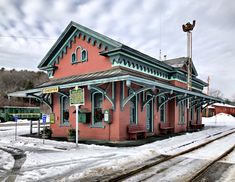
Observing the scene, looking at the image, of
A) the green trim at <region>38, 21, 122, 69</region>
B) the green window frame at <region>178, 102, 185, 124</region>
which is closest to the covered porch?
the green window frame at <region>178, 102, 185, 124</region>

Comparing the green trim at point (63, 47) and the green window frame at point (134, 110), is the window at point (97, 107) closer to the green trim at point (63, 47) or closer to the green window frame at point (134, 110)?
the green window frame at point (134, 110)

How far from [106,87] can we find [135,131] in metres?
2.77

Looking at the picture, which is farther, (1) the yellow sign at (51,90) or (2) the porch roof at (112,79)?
(1) the yellow sign at (51,90)

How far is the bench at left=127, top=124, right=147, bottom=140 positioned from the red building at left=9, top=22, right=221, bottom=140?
5.9 inches

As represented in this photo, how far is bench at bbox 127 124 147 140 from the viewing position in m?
11.9

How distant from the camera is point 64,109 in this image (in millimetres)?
14773

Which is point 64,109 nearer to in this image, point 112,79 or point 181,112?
point 112,79

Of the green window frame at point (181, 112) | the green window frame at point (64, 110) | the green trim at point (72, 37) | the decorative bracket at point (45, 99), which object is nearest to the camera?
the green trim at point (72, 37)

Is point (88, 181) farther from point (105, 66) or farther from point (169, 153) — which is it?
point (105, 66)

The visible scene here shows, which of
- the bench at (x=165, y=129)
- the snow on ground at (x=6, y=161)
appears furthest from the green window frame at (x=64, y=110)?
the bench at (x=165, y=129)

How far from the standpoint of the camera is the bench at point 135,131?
11891 mm

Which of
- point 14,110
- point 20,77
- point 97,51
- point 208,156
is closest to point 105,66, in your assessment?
point 97,51

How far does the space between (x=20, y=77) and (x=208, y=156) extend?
74.2 m

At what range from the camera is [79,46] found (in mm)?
14352
